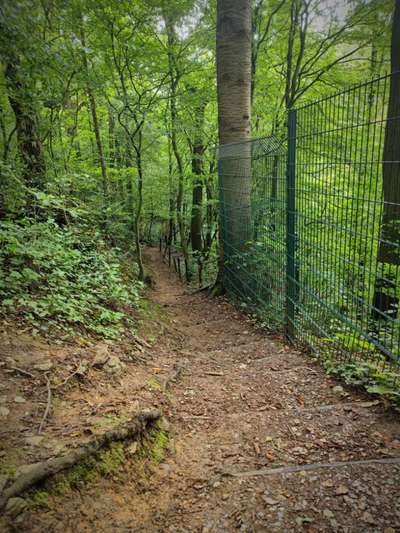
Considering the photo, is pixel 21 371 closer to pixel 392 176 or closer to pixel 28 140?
pixel 392 176

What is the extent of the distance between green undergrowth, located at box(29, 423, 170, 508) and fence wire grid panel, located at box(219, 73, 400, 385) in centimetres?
180

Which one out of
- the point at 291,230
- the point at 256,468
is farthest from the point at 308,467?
the point at 291,230

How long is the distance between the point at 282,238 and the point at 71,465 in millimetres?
3280

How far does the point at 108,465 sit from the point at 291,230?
2.91 metres

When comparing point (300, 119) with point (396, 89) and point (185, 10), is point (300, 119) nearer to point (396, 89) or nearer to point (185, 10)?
point (396, 89)

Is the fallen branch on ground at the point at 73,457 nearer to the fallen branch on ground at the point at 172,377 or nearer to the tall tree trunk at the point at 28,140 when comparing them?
the fallen branch on ground at the point at 172,377

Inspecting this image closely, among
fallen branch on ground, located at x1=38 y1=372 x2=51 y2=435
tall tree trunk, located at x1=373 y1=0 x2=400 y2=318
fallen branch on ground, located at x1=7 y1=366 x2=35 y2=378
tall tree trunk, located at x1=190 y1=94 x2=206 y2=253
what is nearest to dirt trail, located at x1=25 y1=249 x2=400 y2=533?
fallen branch on ground, located at x1=38 y1=372 x2=51 y2=435

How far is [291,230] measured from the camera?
377 cm

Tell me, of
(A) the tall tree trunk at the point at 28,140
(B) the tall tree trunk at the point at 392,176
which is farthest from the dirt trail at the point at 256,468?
(A) the tall tree trunk at the point at 28,140

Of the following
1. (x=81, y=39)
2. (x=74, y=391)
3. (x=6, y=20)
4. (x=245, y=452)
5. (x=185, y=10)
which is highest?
(x=185, y=10)

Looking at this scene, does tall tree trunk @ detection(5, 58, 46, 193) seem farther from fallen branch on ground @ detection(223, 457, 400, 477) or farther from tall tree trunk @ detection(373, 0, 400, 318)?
fallen branch on ground @ detection(223, 457, 400, 477)

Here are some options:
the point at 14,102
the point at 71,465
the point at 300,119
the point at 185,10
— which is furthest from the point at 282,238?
the point at 185,10

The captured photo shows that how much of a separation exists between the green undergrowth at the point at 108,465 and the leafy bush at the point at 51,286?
160 centimetres

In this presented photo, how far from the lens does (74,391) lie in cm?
251
